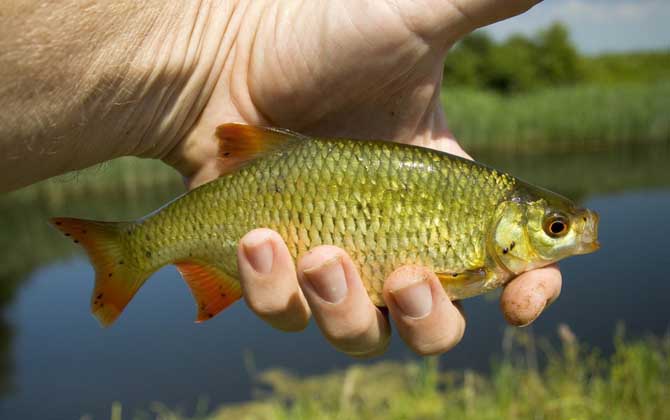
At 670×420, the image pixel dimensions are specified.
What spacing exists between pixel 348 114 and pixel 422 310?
0.97 m

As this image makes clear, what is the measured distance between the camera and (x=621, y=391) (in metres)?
5.00

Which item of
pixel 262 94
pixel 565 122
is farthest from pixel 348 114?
pixel 565 122

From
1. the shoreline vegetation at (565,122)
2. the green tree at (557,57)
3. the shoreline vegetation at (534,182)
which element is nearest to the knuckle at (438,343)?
the shoreline vegetation at (534,182)

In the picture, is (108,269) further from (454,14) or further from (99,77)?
(454,14)

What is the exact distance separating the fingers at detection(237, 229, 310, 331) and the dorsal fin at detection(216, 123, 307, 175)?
0.28 metres

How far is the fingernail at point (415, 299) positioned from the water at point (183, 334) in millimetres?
6539

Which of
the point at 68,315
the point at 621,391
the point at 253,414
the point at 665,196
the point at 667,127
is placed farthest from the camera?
the point at 667,127

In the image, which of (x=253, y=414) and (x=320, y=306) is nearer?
(x=320, y=306)

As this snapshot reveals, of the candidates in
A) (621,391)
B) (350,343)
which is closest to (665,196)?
(621,391)

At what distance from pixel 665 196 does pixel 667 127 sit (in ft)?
23.9

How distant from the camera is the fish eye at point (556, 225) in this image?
79.5 inches

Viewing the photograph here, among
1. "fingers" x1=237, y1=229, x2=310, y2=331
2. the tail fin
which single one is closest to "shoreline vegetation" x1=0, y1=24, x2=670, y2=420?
the tail fin

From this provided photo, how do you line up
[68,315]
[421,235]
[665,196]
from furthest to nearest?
[665,196], [68,315], [421,235]

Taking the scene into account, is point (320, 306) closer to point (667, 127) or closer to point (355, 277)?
point (355, 277)
